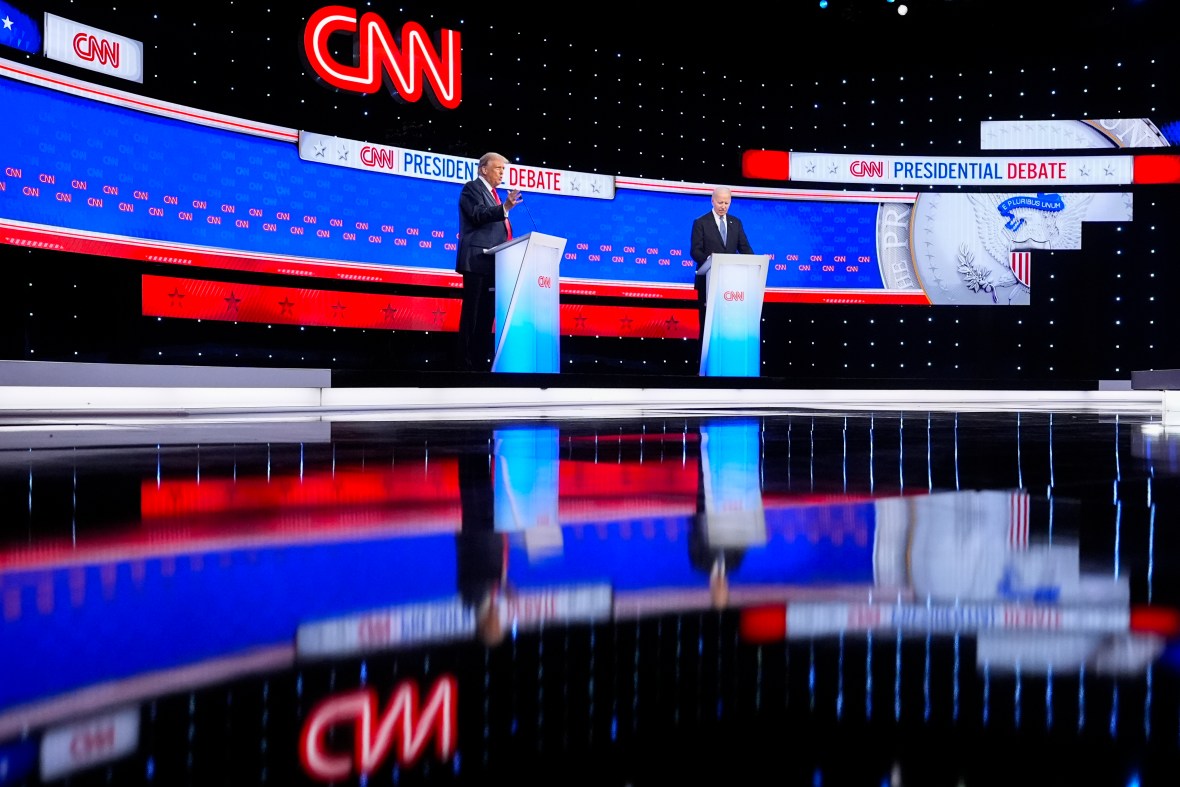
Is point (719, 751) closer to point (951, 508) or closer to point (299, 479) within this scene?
point (951, 508)

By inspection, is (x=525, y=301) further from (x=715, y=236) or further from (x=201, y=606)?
(x=201, y=606)

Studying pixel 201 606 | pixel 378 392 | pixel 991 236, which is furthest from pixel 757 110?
pixel 201 606

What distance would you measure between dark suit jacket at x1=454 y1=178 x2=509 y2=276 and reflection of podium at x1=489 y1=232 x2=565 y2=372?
0.37 feet

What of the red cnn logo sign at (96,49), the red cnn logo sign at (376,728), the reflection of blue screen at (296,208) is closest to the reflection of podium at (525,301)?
the reflection of blue screen at (296,208)

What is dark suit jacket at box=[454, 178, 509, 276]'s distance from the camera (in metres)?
4.82

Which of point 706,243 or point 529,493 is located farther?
point 706,243

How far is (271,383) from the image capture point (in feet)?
18.3

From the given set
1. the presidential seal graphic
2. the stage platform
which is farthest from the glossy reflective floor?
the presidential seal graphic

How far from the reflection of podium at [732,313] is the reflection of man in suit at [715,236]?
0.20 metres

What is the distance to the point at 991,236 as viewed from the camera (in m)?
8.59

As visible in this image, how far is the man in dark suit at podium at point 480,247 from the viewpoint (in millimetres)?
4828

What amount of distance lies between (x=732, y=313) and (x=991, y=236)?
4.25m

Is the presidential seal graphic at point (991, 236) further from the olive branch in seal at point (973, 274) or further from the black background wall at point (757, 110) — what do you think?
the black background wall at point (757, 110)

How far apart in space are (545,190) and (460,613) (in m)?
7.83
